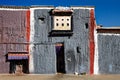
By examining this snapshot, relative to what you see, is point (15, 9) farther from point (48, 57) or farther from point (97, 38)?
point (97, 38)

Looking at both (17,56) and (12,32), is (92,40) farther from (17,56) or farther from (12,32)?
(12,32)

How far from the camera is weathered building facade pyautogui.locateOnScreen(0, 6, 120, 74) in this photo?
41.2m

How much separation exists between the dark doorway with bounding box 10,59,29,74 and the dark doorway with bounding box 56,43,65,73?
358 centimetres

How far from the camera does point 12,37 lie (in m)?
41.2

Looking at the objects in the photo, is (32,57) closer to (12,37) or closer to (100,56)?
(12,37)

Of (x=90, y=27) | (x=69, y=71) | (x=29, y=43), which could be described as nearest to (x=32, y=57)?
(x=29, y=43)

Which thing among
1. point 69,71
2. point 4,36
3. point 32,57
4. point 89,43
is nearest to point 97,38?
point 89,43

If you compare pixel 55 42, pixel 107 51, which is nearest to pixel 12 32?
pixel 55 42

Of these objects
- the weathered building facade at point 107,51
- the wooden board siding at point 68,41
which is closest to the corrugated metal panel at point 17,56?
the wooden board siding at point 68,41

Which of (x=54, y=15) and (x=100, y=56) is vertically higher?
(x=54, y=15)

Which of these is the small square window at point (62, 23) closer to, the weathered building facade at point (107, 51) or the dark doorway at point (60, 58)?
the dark doorway at point (60, 58)

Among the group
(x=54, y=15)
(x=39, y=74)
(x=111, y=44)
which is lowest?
(x=39, y=74)

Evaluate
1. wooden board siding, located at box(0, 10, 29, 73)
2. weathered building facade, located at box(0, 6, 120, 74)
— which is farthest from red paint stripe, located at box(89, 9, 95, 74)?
wooden board siding, located at box(0, 10, 29, 73)

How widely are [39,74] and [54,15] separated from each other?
6.75 metres
